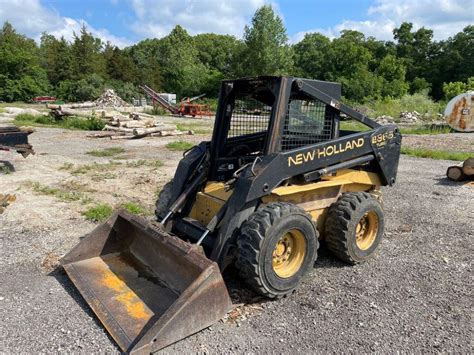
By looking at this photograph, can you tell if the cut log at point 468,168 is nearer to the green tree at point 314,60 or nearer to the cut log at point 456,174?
the cut log at point 456,174

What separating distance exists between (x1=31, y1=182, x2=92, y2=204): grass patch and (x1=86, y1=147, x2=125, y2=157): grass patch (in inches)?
159

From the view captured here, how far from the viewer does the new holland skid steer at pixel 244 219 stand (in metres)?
3.35

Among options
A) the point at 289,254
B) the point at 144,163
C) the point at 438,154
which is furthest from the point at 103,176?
the point at 438,154

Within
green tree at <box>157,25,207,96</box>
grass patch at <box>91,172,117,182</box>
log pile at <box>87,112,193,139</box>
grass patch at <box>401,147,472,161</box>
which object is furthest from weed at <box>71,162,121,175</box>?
green tree at <box>157,25,207,96</box>

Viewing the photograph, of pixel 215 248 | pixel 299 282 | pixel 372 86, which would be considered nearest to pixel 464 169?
pixel 299 282

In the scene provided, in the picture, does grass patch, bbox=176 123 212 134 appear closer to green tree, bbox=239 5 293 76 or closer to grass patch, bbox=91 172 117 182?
grass patch, bbox=91 172 117 182

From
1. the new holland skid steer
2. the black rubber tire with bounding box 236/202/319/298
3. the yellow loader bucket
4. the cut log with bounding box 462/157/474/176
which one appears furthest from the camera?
the cut log with bounding box 462/157/474/176

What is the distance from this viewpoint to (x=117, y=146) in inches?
550

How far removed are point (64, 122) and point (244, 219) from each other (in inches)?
769

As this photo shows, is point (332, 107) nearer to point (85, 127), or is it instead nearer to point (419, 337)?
point (419, 337)

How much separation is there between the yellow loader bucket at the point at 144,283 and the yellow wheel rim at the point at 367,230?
2.06m

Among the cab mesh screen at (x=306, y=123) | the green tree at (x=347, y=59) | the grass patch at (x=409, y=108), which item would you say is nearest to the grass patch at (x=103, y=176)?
the cab mesh screen at (x=306, y=123)

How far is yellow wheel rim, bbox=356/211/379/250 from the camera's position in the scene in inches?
184

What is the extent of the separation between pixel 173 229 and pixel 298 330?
1.81 m
